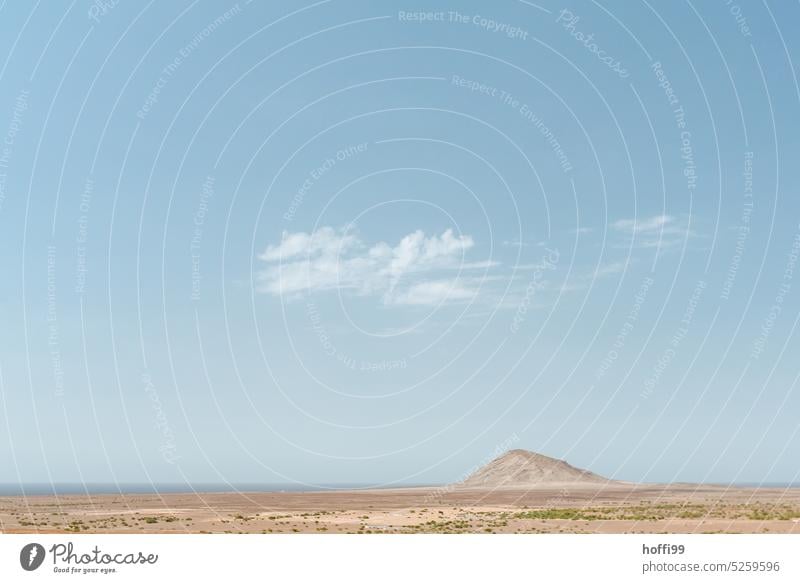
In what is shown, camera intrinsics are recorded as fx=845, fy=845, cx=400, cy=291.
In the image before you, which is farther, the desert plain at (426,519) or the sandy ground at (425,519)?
the sandy ground at (425,519)

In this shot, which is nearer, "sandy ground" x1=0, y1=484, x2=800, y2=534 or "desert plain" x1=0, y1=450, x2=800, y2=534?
"desert plain" x1=0, y1=450, x2=800, y2=534

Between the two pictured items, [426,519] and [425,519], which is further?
[425,519]
